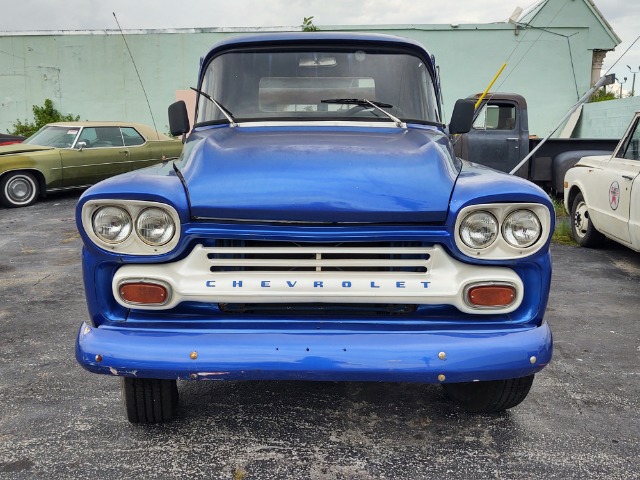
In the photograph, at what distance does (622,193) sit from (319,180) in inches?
171

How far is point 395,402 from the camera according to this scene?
318 cm

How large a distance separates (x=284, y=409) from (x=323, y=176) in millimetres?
1263

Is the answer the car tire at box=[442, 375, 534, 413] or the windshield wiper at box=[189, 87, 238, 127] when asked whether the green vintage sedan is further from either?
the car tire at box=[442, 375, 534, 413]

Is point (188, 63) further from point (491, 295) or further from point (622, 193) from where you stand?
point (491, 295)

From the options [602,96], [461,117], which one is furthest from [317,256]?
[602,96]

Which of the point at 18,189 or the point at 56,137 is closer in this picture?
the point at 18,189

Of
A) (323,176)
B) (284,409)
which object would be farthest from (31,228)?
(323,176)

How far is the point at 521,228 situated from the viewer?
7.97 ft

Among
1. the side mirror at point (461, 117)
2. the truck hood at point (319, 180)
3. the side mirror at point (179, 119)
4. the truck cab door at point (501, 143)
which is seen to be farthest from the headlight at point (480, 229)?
the truck cab door at point (501, 143)

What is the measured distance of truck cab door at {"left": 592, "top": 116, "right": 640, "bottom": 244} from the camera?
552 centimetres

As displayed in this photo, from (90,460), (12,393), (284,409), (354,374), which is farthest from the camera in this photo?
(12,393)

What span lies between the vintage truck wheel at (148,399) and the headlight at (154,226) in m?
0.71

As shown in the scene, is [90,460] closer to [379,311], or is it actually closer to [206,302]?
[206,302]

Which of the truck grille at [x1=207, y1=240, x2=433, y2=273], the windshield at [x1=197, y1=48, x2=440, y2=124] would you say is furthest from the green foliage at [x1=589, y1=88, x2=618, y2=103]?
the truck grille at [x1=207, y1=240, x2=433, y2=273]
